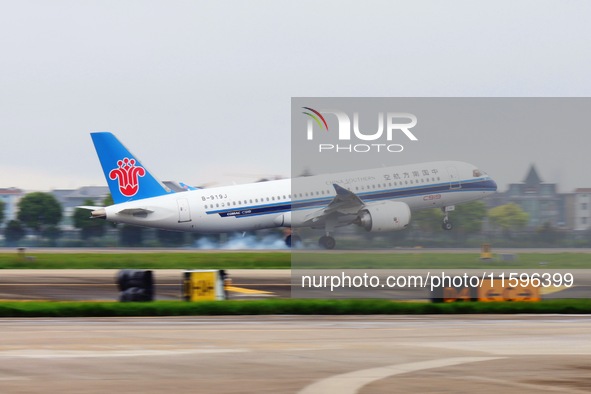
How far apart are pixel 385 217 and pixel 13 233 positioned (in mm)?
55891

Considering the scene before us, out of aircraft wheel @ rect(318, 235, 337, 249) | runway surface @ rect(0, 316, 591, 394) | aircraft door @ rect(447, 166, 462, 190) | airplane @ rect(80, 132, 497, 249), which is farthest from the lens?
aircraft door @ rect(447, 166, 462, 190)

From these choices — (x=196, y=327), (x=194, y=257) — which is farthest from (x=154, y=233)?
(x=196, y=327)

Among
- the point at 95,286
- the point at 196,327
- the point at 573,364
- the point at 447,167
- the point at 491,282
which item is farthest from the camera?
the point at 447,167

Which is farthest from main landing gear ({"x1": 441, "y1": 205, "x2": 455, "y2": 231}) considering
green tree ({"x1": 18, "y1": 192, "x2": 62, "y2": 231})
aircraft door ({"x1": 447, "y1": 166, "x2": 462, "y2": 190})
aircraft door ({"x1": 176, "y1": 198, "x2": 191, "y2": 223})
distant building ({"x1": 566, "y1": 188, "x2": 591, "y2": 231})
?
green tree ({"x1": 18, "y1": 192, "x2": 62, "y2": 231})

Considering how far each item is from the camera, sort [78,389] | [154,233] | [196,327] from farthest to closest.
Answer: [154,233] → [196,327] → [78,389]

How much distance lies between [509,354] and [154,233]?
61.5 meters

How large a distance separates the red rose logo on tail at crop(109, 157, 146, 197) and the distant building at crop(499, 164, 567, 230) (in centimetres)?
3103

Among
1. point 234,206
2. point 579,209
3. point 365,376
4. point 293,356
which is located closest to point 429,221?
point 579,209

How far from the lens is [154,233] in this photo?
2997 inches

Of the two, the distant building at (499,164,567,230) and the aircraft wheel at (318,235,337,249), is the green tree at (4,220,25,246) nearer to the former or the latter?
the aircraft wheel at (318,235,337,249)

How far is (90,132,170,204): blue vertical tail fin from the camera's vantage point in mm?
59094

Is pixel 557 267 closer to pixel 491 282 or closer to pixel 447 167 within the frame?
pixel 491 282

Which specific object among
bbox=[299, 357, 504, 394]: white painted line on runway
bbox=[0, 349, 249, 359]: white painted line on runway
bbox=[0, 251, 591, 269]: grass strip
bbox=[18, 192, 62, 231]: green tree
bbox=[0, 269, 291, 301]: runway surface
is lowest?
bbox=[299, 357, 504, 394]: white painted line on runway

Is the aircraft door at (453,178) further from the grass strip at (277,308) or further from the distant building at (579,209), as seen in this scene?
the grass strip at (277,308)
